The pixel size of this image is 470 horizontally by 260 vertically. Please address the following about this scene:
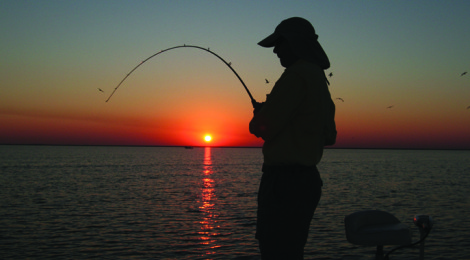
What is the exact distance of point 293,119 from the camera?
10.4ft

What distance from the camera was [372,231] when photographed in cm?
368

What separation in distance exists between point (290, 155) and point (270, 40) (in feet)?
2.74

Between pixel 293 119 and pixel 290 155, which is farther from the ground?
pixel 293 119

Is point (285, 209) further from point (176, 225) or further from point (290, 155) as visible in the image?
point (176, 225)

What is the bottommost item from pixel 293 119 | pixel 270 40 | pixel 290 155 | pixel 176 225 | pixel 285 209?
pixel 176 225

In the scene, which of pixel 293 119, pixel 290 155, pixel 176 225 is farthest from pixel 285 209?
pixel 176 225

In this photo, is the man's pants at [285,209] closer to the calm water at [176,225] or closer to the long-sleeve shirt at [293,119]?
the long-sleeve shirt at [293,119]

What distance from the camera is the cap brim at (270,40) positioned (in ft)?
10.8

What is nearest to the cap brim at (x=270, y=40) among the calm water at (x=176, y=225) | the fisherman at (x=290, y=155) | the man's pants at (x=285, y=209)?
the fisherman at (x=290, y=155)

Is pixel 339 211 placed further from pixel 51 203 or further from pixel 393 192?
→ pixel 51 203

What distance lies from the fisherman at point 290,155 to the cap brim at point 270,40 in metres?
0.24

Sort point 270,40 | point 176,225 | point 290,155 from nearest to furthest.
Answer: point 290,155, point 270,40, point 176,225

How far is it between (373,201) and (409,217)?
292 inches

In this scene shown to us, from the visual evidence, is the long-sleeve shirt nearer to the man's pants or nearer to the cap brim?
the man's pants
